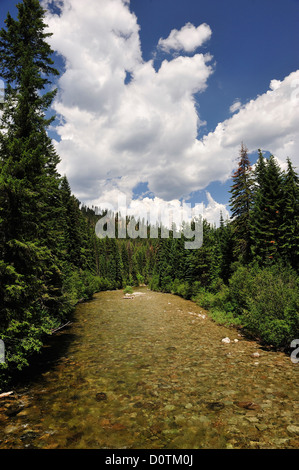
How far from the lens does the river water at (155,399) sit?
533 cm

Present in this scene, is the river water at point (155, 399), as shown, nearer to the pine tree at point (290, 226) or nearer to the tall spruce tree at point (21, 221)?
the tall spruce tree at point (21, 221)

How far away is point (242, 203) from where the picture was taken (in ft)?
84.9

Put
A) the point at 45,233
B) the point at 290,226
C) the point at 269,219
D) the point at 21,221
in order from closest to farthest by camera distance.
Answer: the point at 21,221
the point at 45,233
the point at 290,226
the point at 269,219

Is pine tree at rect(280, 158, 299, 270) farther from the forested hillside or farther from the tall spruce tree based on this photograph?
the tall spruce tree

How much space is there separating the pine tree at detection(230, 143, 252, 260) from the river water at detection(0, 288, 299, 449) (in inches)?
562

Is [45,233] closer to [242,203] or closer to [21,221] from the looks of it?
[21,221]

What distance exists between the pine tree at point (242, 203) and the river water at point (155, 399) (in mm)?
14279

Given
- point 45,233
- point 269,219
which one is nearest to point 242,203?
point 269,219

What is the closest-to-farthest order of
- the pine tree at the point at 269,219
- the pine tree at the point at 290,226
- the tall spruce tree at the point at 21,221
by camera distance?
the tall spruce tree at the point at 21,221 → the pine tree at the point at 290,226 → the pine tree at the point at 269,219

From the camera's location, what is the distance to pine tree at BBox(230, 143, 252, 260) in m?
25.4

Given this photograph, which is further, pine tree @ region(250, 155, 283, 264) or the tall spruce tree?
pine tree @ region(250, 155, 283, 264)

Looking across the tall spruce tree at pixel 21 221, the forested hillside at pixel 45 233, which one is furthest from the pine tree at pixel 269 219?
the tall spruce tree at pixel 21 221

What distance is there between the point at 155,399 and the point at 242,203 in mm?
23342

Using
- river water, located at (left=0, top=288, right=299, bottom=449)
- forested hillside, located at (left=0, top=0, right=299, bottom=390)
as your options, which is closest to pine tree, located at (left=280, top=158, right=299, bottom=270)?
forested hillside, located at (left=0, top=0, right=299, bottom=390)
